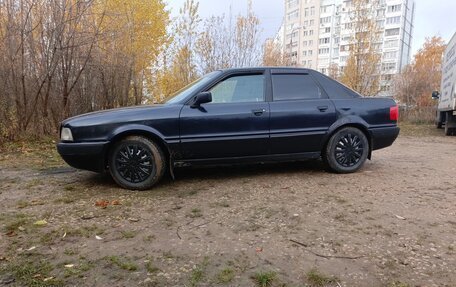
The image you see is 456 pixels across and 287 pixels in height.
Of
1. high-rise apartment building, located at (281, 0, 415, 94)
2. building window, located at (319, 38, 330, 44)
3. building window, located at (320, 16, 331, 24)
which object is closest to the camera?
high-rise apartment building, located at (281, 0, 415, 94)

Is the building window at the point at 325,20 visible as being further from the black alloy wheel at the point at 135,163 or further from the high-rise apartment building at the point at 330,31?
the black alloy wheel at the point at 135,163

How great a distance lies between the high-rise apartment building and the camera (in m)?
72.9

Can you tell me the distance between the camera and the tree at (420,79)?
39.1 metres

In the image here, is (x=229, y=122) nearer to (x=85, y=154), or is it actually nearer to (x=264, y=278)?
(x=85, y=154)

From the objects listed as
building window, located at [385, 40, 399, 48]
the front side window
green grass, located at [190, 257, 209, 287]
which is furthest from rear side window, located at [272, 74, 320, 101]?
building window, located at [385, 40, 399, 48]

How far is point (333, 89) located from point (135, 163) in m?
3.14

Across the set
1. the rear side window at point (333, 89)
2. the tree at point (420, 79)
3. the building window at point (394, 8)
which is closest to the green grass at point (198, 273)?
the rear side window at point (333, 89)

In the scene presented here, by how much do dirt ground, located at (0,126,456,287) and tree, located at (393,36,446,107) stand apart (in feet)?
124

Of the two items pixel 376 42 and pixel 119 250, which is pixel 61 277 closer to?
pixel 119 250

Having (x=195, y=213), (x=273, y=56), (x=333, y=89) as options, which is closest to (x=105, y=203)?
(x=195, y=213)

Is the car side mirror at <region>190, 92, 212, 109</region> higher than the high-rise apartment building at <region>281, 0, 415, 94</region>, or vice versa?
the high-rise apartment building at <region>281, 0, 415, 94</region>

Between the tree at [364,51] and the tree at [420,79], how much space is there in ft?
64.5

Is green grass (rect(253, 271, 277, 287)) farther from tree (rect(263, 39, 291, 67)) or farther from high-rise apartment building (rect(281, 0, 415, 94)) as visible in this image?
high-rise apartment building (rect(281, 0, 415, 94))

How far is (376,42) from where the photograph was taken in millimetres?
20125
